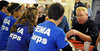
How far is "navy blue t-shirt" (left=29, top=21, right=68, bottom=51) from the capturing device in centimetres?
146

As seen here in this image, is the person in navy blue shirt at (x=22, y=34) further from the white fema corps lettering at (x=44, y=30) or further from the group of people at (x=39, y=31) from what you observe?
the white fema corps lettering at (x=44, y=30)

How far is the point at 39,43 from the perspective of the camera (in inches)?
59.1

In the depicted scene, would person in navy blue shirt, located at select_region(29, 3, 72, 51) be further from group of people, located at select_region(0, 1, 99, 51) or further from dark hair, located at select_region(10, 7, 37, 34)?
dark hair, located at select_region(10, 7, 37, 34)

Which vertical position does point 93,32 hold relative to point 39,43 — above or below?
below

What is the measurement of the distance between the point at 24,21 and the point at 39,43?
2.01 feet

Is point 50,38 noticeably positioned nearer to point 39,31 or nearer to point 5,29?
point 39,31

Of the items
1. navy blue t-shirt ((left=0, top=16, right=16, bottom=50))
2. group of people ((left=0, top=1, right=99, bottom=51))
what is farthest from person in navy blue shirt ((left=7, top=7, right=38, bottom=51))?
navy blue t-shirt ((left=0, top=16, right=16, bottom=50))

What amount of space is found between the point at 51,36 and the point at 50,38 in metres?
0.02

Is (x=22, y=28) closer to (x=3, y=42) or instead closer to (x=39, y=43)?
(x=39, y=43)

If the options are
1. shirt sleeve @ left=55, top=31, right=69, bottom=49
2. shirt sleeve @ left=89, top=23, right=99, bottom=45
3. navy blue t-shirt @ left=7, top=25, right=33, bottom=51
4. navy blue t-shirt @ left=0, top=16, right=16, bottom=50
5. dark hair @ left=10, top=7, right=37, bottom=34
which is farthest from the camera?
navy blue t-shirt @ left=0, top=16, right=16, bottom=50

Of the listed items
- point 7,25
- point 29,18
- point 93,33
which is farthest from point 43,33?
point 7,25

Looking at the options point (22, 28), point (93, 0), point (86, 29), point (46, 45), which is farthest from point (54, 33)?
point (93, 0)

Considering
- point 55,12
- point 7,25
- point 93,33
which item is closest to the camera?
point 55,12

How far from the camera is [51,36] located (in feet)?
4.80
